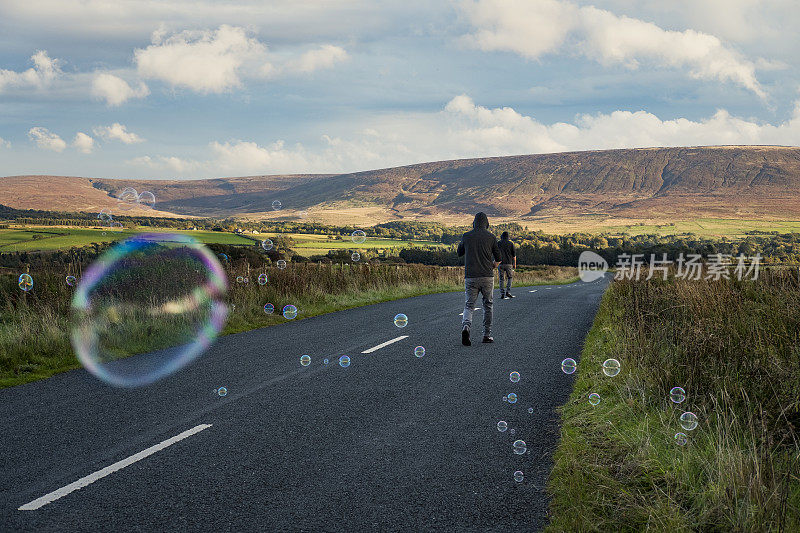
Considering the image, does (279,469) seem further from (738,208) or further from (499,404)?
(738,208)

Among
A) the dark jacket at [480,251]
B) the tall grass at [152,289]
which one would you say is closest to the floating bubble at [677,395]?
the dark jacket at [480,251]

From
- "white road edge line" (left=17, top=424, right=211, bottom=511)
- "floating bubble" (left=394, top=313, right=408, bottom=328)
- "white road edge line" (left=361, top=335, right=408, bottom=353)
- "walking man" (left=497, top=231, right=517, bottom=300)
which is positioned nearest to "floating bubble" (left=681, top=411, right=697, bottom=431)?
"white road edge line" (left=17, top=424, right=211, bottom=511)

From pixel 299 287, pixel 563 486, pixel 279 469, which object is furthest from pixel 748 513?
pixel 299 287

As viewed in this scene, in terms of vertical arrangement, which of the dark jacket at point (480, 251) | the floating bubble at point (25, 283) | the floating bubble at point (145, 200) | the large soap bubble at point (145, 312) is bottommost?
the large soap bubble at point (145, 312)

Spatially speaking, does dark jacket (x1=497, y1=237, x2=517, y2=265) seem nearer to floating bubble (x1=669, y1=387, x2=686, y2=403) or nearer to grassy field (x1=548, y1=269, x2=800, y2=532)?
grassy field (x1=548, y1=269, x2=800, y2=532)

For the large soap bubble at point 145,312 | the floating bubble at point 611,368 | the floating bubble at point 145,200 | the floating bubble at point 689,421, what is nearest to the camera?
the floating bubble at point 689,421

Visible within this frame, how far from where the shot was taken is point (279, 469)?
4.65 m

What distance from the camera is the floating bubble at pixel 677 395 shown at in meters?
5.45

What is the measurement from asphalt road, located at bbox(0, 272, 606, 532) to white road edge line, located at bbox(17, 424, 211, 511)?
0.03 m

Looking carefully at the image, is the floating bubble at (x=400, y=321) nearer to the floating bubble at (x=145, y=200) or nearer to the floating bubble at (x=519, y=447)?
the floating bubble at (x=519, y=447)

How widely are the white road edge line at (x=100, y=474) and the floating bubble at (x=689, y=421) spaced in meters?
4.53

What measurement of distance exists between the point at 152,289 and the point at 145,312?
3.96 ft

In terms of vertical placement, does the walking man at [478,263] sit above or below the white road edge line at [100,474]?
above

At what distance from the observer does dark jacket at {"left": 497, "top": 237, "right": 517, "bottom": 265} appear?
21281 millimetres
